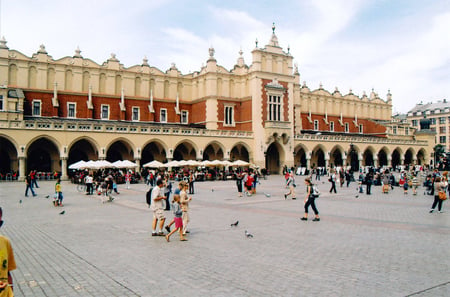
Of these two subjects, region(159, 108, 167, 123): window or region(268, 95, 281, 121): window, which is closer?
region(268, 95, 281, 121): window

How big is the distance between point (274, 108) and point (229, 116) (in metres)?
5.98

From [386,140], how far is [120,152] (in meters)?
42.0

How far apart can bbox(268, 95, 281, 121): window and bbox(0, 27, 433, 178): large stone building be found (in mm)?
132

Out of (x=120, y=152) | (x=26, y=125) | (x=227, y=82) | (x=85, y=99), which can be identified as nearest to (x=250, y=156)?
(x=227, y=82)

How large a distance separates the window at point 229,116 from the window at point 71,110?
59.9ft

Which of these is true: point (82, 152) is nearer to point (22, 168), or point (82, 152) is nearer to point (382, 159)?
point (22, 168)

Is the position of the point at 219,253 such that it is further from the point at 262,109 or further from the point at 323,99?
the point at 323,99

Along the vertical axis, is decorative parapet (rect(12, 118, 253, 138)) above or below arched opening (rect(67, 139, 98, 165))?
above

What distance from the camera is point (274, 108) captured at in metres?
51.3

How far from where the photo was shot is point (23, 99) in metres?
40.8

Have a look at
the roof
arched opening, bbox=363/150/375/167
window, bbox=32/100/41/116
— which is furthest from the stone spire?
the roof

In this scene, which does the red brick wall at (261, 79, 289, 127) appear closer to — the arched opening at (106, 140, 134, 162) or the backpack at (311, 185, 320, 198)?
the arched opening at (106, 140, 134, 162)

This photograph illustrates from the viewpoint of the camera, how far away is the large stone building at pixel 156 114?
38.8 m

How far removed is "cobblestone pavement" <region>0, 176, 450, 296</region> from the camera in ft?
21.4
